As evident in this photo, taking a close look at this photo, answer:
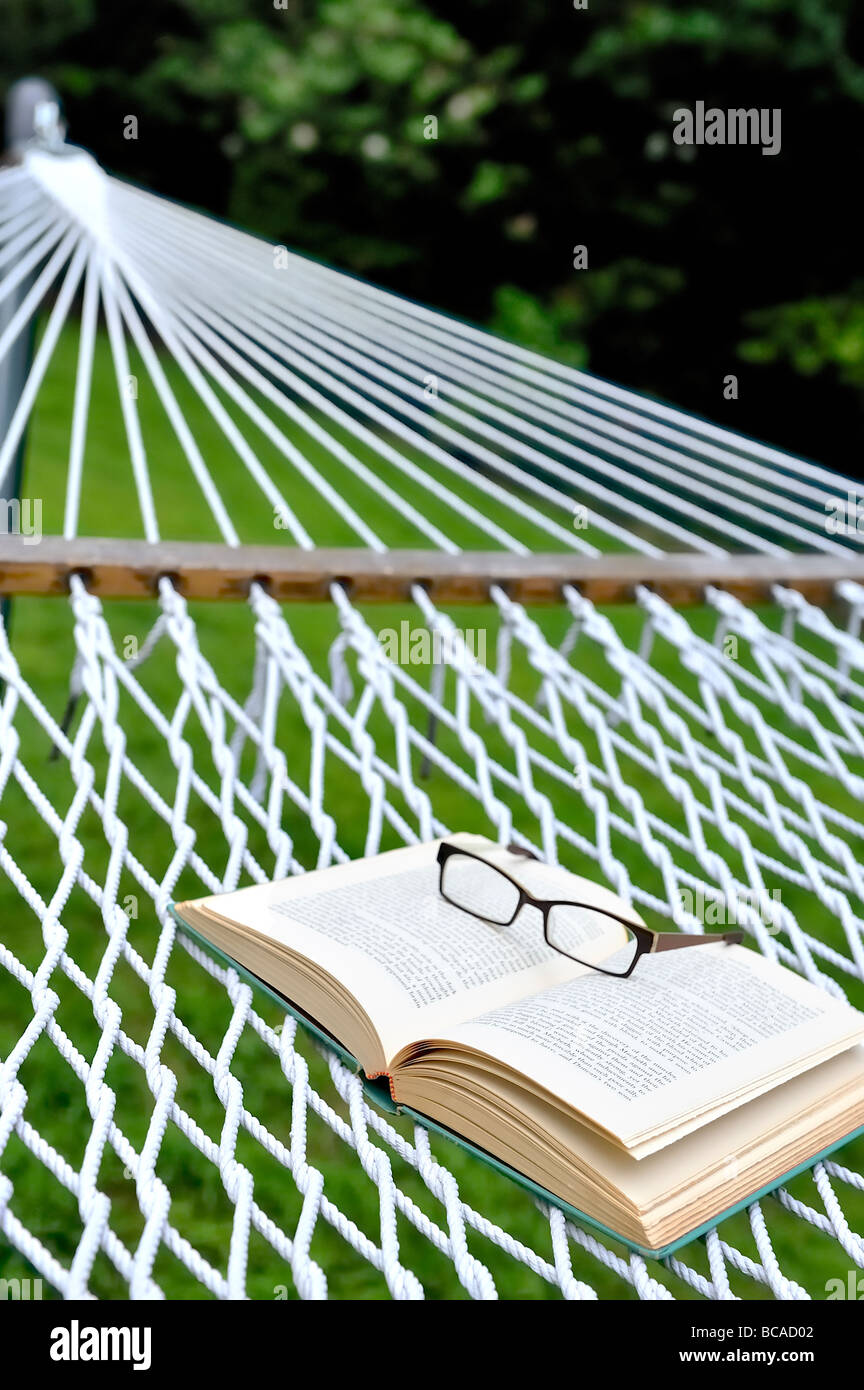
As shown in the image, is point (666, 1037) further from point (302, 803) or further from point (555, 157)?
point (555, 157)

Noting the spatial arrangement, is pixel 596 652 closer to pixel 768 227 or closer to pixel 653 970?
pixel 768 227

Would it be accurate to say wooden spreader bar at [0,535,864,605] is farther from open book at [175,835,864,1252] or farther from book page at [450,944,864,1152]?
book page at [450,944,864,1152]

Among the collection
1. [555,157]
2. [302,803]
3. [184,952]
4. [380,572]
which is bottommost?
[184,952]

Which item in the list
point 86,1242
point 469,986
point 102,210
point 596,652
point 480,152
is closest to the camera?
point 86,1242

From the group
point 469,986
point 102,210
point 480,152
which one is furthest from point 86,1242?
point 480,152

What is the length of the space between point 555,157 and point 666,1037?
13.3 ft

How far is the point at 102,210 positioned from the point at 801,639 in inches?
90.3

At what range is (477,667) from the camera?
1.07 metres

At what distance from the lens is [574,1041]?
60 centimetres

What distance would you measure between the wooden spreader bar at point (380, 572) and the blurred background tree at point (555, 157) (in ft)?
8.67

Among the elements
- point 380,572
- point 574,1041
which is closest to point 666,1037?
point 574,1041

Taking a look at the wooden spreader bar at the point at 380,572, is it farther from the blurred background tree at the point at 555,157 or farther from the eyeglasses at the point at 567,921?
the blurred background tree at the point at 555,157

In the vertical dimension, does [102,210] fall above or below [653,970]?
above

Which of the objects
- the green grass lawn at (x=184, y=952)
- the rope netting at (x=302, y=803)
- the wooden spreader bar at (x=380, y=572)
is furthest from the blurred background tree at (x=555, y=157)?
the wooden spreader bar at (x=380, y=572)
